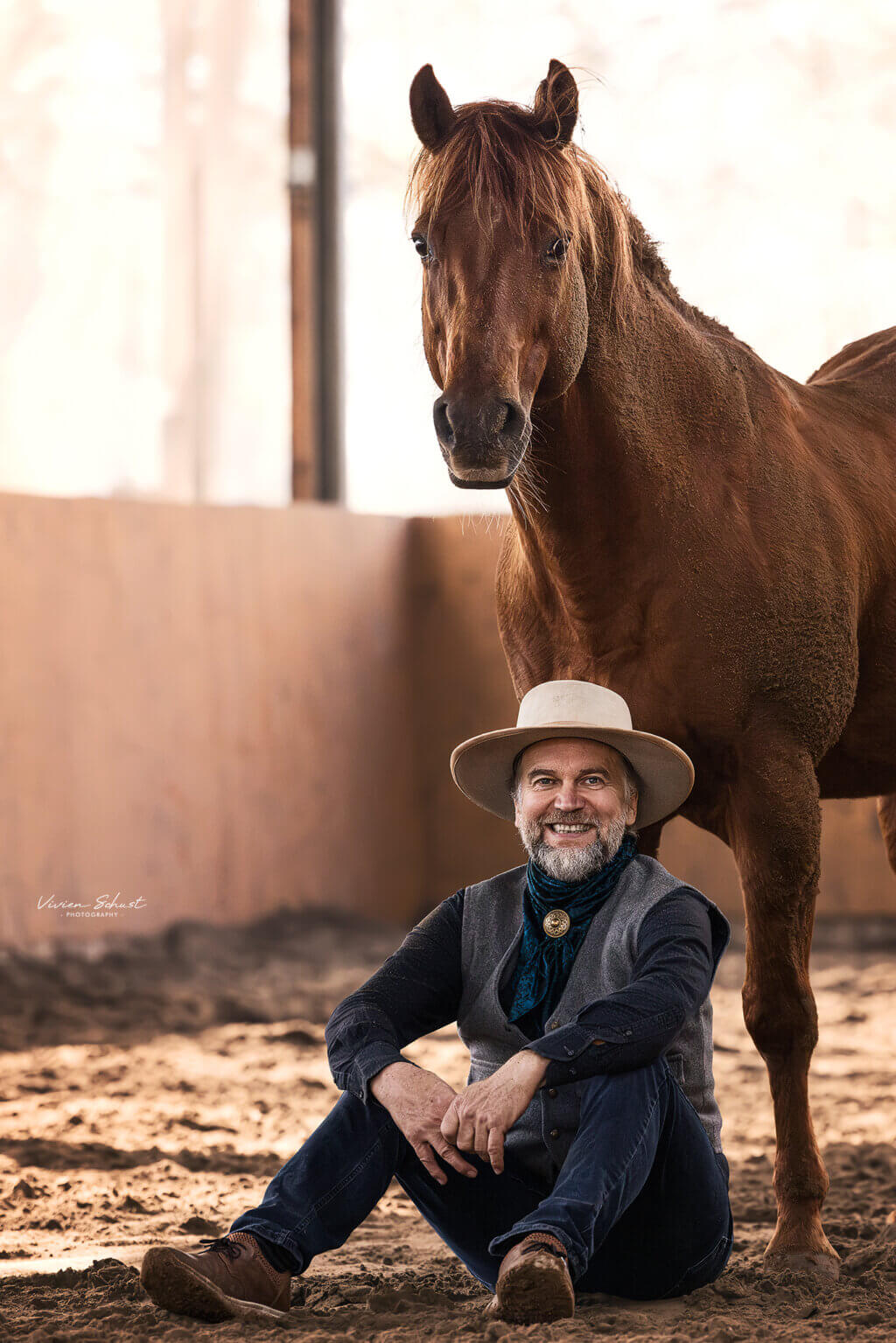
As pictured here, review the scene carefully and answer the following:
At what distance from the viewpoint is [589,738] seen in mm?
2264

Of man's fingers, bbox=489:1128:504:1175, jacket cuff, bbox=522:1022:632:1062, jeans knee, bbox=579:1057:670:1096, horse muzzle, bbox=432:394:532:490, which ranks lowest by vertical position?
man's fingers, bbox=489:1128:504:1175

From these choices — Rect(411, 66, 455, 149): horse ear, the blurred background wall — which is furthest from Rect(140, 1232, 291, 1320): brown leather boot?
the blurred background wall

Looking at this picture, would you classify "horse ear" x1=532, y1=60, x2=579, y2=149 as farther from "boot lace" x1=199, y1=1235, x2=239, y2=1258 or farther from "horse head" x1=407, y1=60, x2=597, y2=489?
"boot lace" x1=199, y1=1235, x2=239, y2=1258

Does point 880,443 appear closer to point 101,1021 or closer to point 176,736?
point 101,1021

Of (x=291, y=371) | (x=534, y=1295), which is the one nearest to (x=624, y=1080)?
(x=534, y=1295)

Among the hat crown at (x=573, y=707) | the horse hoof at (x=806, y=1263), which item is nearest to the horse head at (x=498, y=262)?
the hat crown at (x=573, y=707)

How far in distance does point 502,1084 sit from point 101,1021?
10.5ft

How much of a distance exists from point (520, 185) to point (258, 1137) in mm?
2327

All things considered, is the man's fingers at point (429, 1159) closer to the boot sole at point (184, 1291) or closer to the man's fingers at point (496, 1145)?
the man's fingers at point (496, 1145)

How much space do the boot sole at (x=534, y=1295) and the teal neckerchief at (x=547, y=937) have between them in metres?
0.41

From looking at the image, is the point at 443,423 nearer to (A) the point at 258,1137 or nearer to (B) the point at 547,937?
(B) the point at 547,937

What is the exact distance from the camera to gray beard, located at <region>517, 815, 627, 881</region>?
2.16 metres

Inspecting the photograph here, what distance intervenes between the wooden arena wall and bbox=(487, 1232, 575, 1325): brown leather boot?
366cm

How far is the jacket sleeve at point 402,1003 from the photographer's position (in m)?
2.10
